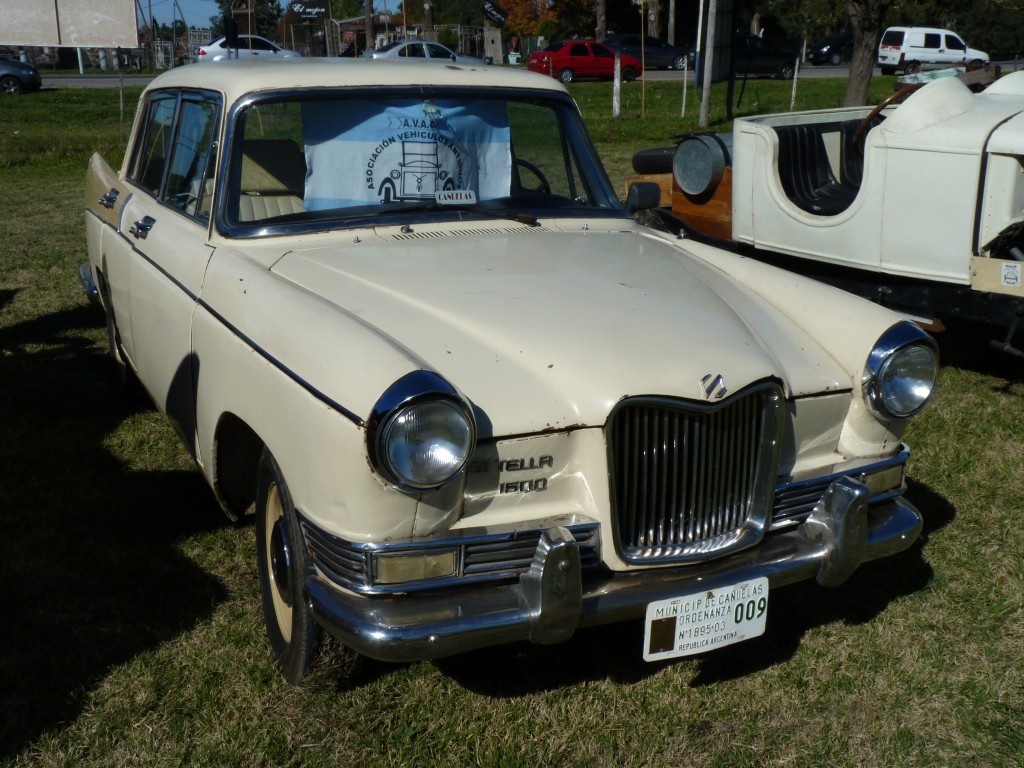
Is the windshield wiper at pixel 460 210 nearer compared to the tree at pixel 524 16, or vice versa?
the windshield wiper at pixel 460 210

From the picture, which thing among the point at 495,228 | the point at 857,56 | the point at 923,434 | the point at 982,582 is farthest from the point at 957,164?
the point at 857,56

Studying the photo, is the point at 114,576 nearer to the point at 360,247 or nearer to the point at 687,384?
the point at 360,247

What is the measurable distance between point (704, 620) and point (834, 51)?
4283cm

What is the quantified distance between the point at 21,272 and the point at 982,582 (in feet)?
23.9

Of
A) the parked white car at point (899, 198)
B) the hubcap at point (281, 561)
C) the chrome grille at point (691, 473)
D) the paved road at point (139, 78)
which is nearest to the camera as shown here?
the chrome grille at point (691, 473)

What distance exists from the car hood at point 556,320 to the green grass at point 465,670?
93cm

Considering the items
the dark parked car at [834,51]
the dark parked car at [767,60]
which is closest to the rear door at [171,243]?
the dark parked car at [767,60]

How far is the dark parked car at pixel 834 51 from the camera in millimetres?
40625

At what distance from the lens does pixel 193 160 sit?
13.0 ft

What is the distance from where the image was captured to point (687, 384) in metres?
2.62

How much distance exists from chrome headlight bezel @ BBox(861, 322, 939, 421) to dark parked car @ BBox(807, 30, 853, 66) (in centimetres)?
4104

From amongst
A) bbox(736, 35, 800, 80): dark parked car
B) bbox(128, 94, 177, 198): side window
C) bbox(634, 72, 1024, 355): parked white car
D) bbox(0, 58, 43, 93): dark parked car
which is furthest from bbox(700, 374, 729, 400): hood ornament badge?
bbox(736, 35, 800, 80): dark parked car

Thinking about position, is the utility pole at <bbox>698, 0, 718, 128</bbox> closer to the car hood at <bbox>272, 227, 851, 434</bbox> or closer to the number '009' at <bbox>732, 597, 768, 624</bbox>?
the car hood at <bbox>272, 227, 851, 434</bbox>

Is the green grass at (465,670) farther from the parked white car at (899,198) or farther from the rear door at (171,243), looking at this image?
the parked white car at (899,198)
